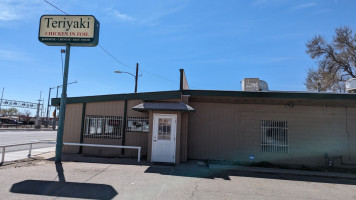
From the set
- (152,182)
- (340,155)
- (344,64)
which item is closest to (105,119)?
(152,182)

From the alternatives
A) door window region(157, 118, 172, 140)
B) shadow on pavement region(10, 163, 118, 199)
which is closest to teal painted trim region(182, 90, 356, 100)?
door window region(157, 118, 172, 140)

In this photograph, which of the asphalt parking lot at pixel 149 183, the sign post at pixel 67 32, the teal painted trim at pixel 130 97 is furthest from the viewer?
the teal painted trim at pixel 130 97

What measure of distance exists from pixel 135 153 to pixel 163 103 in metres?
2.80

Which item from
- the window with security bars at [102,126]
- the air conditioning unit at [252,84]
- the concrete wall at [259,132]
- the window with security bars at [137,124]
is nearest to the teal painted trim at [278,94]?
the concrete wall at [259,132]

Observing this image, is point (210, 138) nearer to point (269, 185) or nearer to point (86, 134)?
point (269, 185)

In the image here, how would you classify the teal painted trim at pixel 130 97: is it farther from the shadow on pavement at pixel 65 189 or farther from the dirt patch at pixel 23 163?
the shadow on pavement at pixel 65 189

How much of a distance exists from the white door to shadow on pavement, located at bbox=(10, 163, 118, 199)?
354cm

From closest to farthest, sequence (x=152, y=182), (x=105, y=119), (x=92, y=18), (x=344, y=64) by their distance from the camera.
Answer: (x=152, y=182) < (x=92, y=18) < (x=105, y=119) < (x=344, y=64)

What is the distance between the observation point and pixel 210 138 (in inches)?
432

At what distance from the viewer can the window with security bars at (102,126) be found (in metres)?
11.1

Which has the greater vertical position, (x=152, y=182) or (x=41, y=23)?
(x=41, y=23)

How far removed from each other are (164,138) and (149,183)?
3181mm

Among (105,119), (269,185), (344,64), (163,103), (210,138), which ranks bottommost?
(269,185)

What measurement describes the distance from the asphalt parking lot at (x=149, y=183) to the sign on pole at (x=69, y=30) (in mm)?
4689
